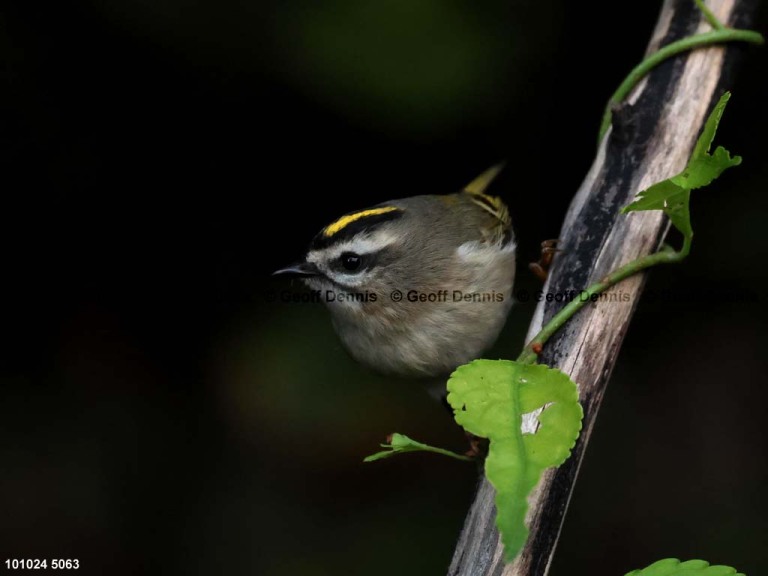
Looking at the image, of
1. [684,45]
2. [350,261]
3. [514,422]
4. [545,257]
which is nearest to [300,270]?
[350,261]

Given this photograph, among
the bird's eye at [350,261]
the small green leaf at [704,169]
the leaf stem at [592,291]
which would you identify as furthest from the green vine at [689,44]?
the bird's eye at [350,261]

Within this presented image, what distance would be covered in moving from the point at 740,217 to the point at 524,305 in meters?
0.96

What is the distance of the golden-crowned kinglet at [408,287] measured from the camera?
2838 millimetres

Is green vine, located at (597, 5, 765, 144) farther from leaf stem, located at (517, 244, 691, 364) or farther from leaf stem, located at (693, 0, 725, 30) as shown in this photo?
leaf stem, located at (517, 244, 691, 364)

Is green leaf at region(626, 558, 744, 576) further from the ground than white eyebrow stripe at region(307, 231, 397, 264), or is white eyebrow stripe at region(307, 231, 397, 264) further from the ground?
white eyebrow stripe at region(307, 231, 397, 264)

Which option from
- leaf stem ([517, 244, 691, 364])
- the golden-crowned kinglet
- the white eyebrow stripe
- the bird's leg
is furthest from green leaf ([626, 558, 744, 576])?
the white eyebrow stripe

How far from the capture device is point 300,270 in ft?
9.56

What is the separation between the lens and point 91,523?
354 cm

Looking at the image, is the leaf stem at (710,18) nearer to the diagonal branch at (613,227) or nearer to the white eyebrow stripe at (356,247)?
the diagonal branch at (613,227)

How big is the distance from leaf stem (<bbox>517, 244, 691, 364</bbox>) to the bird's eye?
3.12 feet

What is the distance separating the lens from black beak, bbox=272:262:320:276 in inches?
115

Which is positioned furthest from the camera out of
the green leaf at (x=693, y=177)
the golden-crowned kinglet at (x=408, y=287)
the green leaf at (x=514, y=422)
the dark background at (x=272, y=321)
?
the dark background at (x=272, y=321)

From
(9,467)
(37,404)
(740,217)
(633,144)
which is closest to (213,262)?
(37,404)

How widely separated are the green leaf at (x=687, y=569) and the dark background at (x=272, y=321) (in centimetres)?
194
